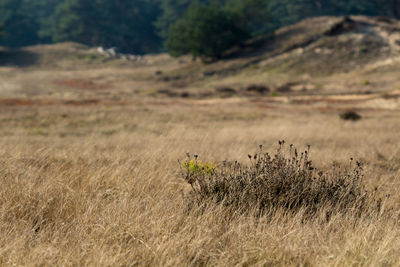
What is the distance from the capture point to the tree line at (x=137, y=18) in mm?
79250

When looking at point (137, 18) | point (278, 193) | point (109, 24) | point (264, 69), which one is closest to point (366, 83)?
point (264, 69)

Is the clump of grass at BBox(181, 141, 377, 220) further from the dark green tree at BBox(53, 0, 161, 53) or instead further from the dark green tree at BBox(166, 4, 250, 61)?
the dark green tree at BBox(53, 0, 161, 53)

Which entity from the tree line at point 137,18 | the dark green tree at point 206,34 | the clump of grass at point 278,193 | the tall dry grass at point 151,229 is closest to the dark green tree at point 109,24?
the tree line at point 137,18

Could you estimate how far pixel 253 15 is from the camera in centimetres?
7988

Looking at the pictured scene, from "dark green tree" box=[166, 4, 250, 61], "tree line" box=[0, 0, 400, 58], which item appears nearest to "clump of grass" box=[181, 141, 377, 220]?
"dark green tree" box=[166, 4, 250, 61]

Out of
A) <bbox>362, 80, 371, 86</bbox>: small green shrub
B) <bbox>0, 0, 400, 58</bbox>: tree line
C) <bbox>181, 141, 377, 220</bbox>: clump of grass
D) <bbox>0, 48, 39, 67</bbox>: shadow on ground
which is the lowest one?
<bbox>362, 80, 371, 86</bbox>: small green shrub

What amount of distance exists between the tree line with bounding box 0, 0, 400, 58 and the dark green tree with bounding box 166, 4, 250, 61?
40cm

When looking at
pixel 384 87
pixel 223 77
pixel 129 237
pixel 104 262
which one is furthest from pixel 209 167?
pixel 223 77

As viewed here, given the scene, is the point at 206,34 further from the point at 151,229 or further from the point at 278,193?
the point at 151,229

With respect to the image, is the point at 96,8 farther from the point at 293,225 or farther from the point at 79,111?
the point at 293,225

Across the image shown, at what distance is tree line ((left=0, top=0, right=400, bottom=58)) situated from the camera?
260 feet

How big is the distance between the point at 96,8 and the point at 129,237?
113 meters

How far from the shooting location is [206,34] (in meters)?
64.2

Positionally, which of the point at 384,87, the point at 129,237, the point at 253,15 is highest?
the point at 253,15
